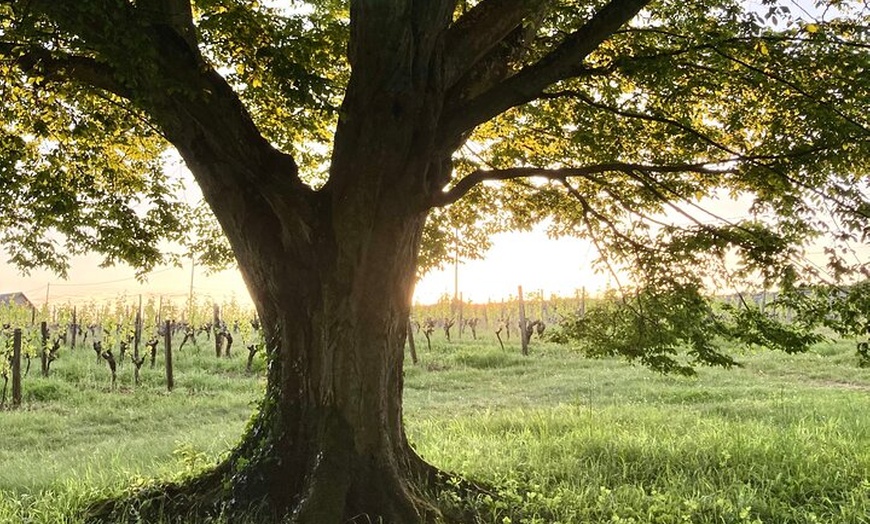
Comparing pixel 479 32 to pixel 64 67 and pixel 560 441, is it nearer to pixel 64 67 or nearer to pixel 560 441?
pixel 64 67

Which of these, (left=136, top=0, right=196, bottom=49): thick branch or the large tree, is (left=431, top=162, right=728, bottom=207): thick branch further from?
(left=136, top=0, right=196, bottom=49): thick branch

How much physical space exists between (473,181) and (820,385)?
53.6 feet

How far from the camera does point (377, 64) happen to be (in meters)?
4.73

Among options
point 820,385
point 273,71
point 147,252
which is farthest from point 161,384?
point 820,385

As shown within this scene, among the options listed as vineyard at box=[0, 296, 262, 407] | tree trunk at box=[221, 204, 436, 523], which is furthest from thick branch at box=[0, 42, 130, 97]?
vineyard at box=[0, 296, 262, 407]

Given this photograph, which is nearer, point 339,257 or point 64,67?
point 339,257

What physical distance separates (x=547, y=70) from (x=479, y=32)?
1048mm

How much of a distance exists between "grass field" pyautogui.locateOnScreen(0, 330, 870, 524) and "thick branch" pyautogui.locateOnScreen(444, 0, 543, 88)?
3.77 metres

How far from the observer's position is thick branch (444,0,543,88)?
5.30 metres

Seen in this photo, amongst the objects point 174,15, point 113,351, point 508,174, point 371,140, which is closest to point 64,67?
point 174,15

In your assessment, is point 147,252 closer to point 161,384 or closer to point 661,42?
point 661,42

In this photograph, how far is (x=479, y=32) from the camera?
5.38 meters

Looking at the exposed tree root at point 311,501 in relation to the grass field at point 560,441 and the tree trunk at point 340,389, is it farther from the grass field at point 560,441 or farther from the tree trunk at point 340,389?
the grass field at point 560,441

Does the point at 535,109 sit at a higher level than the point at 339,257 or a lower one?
higher
